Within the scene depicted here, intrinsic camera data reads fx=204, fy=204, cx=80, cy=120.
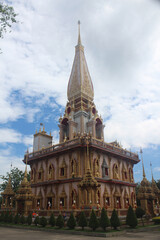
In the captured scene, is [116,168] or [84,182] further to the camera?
[116,168]

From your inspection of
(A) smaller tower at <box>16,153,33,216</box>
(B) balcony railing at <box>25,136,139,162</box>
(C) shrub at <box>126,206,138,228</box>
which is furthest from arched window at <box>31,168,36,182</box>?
(C) shrub at <box>126,206,138,228</box>

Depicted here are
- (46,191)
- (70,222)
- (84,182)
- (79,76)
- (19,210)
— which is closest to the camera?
(70,222)

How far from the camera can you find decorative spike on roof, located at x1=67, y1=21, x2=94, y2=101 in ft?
137

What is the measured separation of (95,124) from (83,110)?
3.47m

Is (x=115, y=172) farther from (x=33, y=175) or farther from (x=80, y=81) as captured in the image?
(x=80, y=81)

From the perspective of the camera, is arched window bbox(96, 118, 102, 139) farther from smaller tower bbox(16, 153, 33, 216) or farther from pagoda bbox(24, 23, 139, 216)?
smaller tower bbox(16, 153, 33, 216)

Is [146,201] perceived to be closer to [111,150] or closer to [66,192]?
[111,150]

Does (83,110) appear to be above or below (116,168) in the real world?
above

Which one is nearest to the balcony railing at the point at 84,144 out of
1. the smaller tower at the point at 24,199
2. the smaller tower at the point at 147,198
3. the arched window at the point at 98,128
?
the arched window at the point at 98,128

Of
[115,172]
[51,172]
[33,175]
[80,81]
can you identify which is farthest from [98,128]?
[33,175]

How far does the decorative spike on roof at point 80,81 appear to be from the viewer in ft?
137

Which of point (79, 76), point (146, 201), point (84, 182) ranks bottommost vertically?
point (146, 201)

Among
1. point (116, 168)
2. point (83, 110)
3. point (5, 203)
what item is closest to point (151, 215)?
point (116, 168)

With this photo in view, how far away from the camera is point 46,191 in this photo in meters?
32.0
